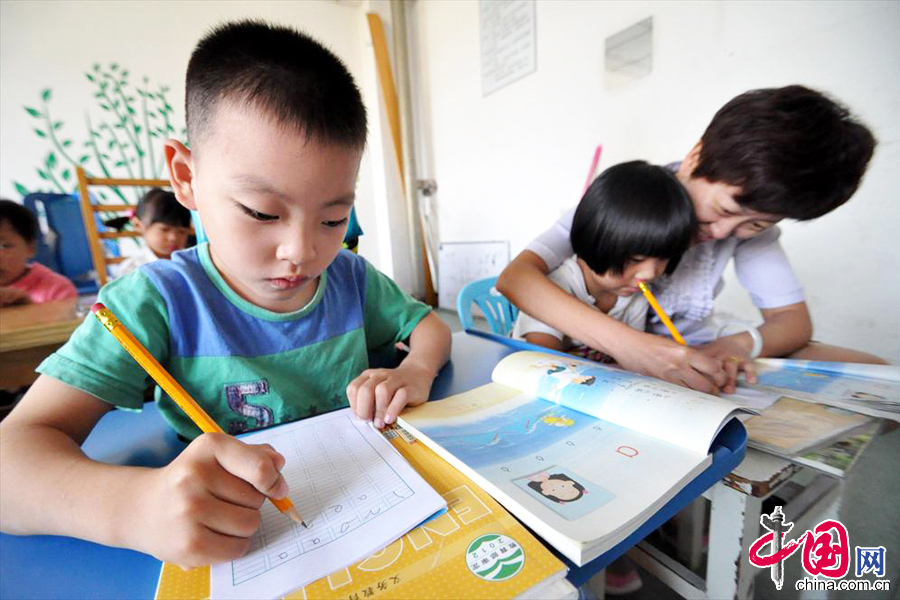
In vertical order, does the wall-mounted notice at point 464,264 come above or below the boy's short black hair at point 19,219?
below

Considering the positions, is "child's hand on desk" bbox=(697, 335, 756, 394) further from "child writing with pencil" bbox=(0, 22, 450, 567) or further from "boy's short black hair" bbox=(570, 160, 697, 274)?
"child writing with pencil" bbox=(0, 22, 450, 567)

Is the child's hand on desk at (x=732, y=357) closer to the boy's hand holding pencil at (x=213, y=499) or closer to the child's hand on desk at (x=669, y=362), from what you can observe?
the child's hand on desk at (x=669, y=362)

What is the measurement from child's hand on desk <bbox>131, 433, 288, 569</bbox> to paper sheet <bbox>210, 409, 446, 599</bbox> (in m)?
0.02

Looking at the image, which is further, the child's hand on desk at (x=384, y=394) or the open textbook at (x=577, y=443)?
the child's hand on desk at (x=384, y=394)

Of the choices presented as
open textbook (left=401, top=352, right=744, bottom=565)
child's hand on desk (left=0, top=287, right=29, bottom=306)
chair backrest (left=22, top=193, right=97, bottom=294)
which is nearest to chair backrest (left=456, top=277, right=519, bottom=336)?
open textbook (left=401, top=352, right=744, bottom=565)

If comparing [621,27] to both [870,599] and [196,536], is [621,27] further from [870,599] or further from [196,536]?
[196,536]

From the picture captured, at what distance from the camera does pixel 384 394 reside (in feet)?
1.35

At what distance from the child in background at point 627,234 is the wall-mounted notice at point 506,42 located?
128 centimetres

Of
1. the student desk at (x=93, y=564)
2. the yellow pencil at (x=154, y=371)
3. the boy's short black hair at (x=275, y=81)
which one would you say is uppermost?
the boy's short black hair at (x=275, y=81)

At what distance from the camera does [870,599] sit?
2.00 ft

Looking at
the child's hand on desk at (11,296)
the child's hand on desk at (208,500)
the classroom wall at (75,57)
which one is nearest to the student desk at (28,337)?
the child's hand on desk at (11,296)

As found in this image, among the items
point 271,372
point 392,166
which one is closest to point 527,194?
point 392,166

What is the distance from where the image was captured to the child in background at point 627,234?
661 millimetres

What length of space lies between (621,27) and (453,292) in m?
1.57
